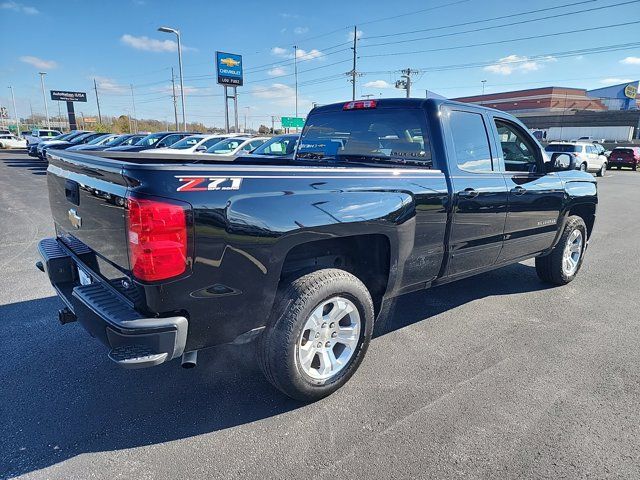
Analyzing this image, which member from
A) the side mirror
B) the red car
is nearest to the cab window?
the side mirror

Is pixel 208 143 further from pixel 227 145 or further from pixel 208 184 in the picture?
pixel 208 184

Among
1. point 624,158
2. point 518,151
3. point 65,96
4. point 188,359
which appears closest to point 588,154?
point 624,158

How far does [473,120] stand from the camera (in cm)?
375

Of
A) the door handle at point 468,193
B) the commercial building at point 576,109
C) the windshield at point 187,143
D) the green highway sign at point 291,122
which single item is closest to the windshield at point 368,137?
the door handle at point 468,193

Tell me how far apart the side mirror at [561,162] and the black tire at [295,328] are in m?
3.04

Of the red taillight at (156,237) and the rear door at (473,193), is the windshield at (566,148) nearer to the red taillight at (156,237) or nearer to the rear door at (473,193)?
the rear door at (473,193)

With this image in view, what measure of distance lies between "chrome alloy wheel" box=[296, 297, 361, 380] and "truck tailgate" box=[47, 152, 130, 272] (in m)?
1.18

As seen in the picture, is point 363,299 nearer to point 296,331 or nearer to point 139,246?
point 296,331

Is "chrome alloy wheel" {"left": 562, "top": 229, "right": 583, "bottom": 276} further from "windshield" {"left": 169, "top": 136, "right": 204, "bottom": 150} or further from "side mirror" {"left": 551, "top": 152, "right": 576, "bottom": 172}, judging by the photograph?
"windshield" {"left": 169, "top": 136, "right": 204, "bottom": 150}

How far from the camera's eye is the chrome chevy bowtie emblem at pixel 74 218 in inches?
108

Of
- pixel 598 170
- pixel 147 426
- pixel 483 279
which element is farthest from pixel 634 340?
pixel 598 170

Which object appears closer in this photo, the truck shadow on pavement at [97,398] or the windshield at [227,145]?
the truck shadow on pavement at [97,398]

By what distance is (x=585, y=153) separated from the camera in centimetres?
2273

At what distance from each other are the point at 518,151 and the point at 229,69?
37.5 metres
